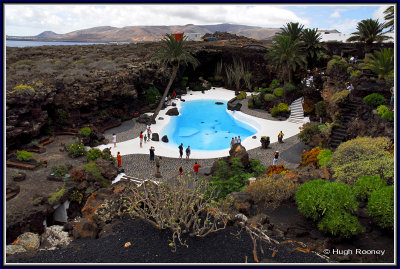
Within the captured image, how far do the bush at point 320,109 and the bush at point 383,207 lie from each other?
55.4 feet

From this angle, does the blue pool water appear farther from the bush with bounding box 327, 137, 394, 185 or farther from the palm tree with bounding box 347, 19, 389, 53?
the palm tree with bounding box 347, 19, 389, 53

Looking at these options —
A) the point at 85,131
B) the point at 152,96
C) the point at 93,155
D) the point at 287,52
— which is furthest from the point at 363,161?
the point at 152,96

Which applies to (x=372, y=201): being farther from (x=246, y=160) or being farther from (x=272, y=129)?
(x=272, y=129)

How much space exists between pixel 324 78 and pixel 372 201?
19.4m

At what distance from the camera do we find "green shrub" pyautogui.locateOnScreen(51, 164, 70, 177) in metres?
15.3

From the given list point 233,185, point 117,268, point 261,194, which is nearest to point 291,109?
point 233,185

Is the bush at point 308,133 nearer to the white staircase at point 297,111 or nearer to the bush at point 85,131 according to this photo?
the white staircase at point 297,111

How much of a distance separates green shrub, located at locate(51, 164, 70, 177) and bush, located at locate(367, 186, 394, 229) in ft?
45.0

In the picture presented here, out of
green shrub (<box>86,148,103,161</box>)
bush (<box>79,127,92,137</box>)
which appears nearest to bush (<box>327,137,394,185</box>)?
green shrub (<box>86,148,103,161</box>)

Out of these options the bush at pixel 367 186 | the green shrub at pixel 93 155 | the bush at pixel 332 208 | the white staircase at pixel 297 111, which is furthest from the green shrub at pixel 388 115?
the green shrub at pixel 93 155

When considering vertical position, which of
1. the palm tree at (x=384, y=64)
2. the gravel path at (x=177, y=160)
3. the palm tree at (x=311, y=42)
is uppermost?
the palm tree at (x=311, y=42)

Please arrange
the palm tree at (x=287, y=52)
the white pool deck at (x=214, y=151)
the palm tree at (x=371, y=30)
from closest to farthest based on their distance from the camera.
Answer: the white pool deck at (x=214, y=151), the palm tree at (x=287, y=52), the palm tree at (x=371, y=30)

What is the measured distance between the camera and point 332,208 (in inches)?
321

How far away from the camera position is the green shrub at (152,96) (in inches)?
1170
